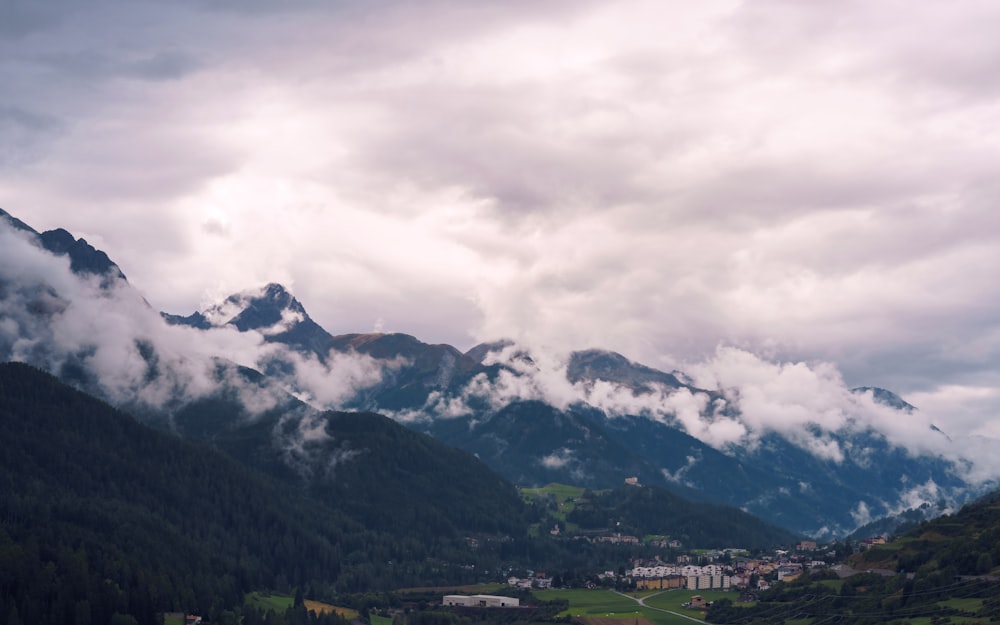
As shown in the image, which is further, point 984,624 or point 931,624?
point 931,624

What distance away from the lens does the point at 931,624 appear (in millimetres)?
199375

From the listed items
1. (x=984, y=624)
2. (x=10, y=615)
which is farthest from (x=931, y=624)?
(x=10, y=615)

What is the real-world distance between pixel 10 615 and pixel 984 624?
474 ft

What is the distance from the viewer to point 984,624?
609 ft

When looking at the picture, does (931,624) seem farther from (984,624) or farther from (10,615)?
(10,615)

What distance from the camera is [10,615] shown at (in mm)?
197625

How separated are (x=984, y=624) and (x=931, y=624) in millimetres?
14459

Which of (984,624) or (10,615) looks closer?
(984,624)

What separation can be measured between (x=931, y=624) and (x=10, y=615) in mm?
140875
